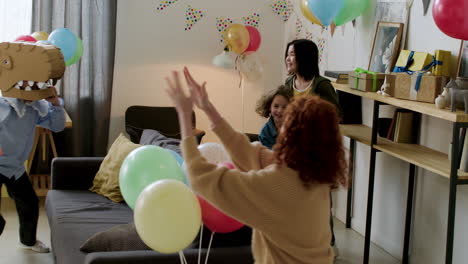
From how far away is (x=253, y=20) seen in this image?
232 inches

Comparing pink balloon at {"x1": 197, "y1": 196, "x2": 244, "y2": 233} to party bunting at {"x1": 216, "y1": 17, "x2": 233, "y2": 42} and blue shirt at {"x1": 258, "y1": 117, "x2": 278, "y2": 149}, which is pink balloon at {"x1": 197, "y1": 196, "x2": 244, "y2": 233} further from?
party bunting at {"x1": 216, "y1": 17, "x2": 233, "y2": 42}

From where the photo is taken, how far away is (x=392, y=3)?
4145mm

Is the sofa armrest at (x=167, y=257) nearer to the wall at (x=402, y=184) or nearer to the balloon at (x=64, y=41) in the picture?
the wall at (x=402, y=184)

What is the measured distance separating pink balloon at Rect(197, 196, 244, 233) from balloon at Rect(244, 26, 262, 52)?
3.20 meters

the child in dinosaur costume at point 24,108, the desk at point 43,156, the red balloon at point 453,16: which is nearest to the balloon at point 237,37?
the desk at point 43,156

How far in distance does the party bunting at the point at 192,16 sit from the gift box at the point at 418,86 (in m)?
2.47

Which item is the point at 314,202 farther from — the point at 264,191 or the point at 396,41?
the point at 396,41

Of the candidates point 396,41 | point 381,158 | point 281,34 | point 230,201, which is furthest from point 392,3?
point 230,201

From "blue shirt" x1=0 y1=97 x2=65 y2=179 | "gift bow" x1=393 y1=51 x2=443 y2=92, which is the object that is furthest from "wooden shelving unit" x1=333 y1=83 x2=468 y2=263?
"blue shirt" x1=0 y1=97 x2=65 y2=179

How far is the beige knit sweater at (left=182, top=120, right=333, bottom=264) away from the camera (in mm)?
1844

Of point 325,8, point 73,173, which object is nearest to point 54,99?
point 73,173

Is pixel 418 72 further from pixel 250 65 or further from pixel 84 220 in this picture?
pixel 250 65

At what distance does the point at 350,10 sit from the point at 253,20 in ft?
5.69

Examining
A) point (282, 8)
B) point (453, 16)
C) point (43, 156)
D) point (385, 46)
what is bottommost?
point (43, 156)
